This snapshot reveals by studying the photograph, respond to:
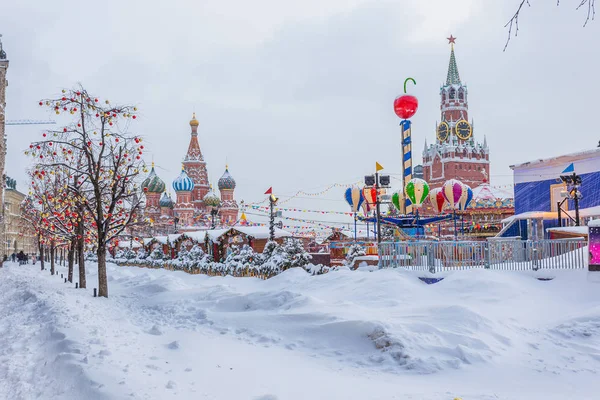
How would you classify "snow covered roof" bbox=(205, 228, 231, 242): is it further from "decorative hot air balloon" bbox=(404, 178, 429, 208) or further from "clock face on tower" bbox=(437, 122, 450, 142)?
"clock face on tower" bbox=(437, 122, 450, 142)

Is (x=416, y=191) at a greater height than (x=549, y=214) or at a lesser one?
greater

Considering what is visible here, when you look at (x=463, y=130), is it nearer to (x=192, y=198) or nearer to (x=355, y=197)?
(x=192, y=198)

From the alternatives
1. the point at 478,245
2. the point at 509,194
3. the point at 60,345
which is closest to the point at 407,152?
the point at 478,245

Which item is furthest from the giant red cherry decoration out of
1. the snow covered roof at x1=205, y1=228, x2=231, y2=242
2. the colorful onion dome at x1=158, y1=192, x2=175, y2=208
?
the colorful onion dome at x1=158, y1=192, x2=175, y2=208

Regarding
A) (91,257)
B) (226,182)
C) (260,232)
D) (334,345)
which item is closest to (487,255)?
(334,345)

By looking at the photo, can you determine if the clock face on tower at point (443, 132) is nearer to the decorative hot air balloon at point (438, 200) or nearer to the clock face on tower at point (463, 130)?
the clock face on tower at point (463, 130)

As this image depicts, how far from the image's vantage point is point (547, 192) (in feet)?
105

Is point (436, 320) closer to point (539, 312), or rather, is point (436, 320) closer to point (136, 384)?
point (539, 312)

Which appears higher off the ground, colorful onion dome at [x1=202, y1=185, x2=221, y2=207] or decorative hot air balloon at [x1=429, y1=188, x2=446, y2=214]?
colorful onion dome at [x1=202, y1=185, x2=221, y2=207]

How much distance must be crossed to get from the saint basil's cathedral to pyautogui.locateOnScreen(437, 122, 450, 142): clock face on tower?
4198cm

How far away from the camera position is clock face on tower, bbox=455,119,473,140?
9869 centimetres

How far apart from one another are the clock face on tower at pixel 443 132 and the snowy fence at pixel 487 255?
3401 inches

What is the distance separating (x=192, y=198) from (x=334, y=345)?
81.9 m

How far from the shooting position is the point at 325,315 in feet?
35.3
